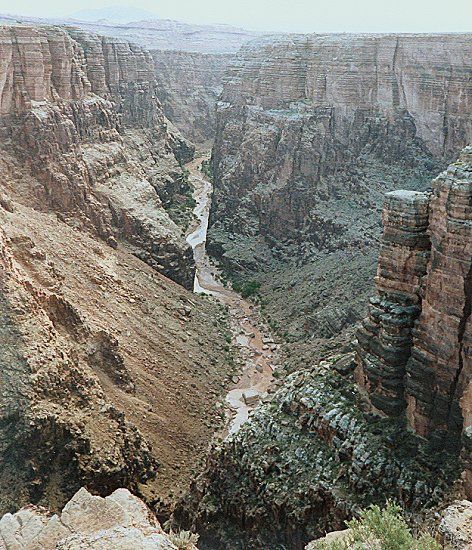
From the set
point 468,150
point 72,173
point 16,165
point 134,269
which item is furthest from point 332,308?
point 468,150

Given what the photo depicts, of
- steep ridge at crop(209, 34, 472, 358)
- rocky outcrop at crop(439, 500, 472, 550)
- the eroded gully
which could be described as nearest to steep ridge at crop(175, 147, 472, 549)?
rocky outcrop at crop(439, 500, 472, 550)

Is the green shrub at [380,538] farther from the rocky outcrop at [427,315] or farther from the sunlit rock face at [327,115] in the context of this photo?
the sunlit rock face at [327,115]

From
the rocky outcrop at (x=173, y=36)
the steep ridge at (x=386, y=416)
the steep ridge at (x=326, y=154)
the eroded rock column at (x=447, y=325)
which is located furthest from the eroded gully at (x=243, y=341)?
the rocky outcrop at (x=173, y=36)

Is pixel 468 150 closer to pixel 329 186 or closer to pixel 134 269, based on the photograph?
pixel 134 269

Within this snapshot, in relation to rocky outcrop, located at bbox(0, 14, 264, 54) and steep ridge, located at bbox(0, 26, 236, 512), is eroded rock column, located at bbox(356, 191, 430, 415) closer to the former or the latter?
steep ridge, located at bbox(0, 26, 236, 512)

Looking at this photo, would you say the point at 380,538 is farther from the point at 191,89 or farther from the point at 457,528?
the point at 191,89
